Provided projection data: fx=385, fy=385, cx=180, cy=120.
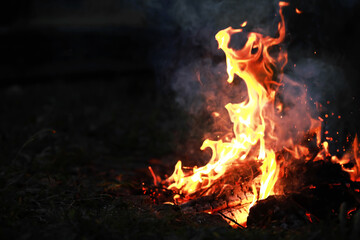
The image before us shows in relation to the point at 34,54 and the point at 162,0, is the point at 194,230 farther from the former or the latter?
the point at 34,54

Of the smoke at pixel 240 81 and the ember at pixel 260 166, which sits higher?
the smoke at pixel 240 81

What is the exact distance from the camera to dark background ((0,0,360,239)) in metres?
3.55

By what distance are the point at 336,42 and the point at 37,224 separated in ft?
14.9

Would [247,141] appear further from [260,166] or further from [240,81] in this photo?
[240,81]

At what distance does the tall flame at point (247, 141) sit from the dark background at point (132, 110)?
1.83 feet

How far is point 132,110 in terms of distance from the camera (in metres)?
7.82

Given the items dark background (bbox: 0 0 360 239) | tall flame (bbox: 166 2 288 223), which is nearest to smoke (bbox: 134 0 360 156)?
dark background (bbox: 0 0 360 239)

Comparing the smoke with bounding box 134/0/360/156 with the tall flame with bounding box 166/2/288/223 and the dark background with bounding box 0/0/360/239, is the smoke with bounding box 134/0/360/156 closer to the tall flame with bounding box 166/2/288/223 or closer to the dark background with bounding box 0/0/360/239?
the dark background with bounding box 0/0/360/239

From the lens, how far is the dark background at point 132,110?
3555 millimetres

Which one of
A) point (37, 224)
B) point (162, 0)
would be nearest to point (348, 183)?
point (37, 224)

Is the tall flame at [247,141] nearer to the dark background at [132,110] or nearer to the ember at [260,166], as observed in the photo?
the ember at [260,166]

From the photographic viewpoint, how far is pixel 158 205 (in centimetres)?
366

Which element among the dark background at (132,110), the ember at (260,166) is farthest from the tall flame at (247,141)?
the dark background at (132,110)

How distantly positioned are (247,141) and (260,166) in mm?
352
